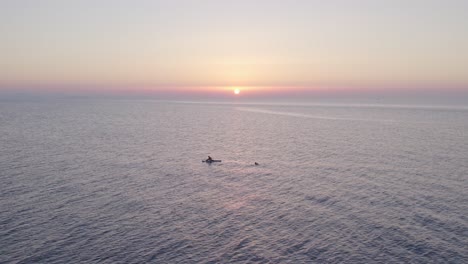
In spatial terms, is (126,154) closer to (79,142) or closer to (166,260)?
(79,142)

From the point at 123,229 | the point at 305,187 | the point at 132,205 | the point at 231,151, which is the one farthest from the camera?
the point at 231,151

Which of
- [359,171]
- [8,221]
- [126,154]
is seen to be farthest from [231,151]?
[8,221]

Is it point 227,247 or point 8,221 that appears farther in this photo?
point 8,221

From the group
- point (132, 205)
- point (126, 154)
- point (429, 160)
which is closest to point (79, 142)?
point (126, 154)

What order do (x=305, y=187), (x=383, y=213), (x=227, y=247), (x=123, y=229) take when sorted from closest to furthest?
(x=227, y=247), (x=123, y=229), (x=383, y=213), (x=305, y=187)

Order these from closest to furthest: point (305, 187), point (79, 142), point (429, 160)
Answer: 1. point (305, 187)
2. point (429, 160)
3. point (79, 142)

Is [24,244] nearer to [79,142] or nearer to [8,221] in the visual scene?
[8,221]

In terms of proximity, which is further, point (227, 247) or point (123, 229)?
point (123, 229)

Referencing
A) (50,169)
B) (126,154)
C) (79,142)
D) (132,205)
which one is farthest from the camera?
(79,142)
